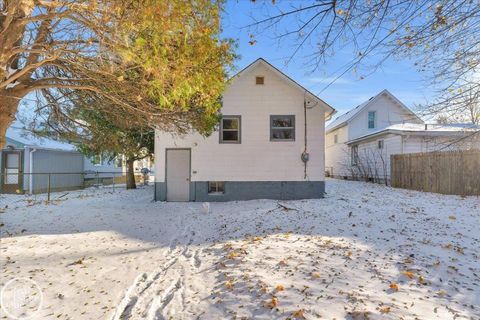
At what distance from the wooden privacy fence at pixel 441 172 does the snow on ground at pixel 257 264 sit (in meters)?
4.13

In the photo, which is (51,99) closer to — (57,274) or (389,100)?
(57,274)

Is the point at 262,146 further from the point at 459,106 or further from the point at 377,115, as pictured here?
the point at 377,115

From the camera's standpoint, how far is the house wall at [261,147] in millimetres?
14117

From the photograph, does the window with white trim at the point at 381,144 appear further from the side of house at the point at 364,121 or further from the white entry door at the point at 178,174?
the white entry door at the point at 178,174

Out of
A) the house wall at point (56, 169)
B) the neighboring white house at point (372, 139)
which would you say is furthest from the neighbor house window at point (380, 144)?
the house wall at point (56, 169)

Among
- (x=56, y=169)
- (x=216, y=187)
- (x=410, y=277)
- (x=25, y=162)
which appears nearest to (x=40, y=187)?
(x=25, y=162)

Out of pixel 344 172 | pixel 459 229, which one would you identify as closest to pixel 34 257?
pixel 459 229

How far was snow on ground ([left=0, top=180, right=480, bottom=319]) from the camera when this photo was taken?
3.84 metres

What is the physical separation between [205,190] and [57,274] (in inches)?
357

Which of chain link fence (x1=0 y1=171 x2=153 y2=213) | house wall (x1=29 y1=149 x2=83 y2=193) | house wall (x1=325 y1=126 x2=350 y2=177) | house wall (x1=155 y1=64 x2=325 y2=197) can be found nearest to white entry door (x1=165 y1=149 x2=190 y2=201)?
house wall (x1=155 y1=64 x2=325 y2=197)

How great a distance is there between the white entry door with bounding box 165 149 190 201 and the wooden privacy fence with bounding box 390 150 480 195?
11.4 meters

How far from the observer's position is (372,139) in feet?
72.8

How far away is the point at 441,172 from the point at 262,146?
828cm

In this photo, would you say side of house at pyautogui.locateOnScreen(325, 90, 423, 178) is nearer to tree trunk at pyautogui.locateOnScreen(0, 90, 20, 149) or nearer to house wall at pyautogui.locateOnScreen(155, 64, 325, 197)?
house wall at pyautogui.locateOnScreen(155, 64, 325, 197)
